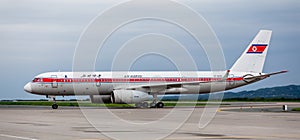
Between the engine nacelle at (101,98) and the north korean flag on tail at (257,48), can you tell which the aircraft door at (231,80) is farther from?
the engine nacelle at (101,98)

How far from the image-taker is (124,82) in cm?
5256

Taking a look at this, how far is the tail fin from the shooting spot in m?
57.9

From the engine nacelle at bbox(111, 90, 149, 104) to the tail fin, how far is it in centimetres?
1290

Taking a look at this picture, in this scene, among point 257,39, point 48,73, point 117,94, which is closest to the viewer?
point 117,94

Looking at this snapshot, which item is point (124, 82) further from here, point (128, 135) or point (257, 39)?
point (128, 135)

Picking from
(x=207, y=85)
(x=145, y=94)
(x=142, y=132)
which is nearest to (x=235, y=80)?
(x=207, y=85)

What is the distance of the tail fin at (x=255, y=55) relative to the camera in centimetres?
5794

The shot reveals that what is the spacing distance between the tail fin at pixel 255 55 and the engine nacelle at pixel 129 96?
42.3 feet

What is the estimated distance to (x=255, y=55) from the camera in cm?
5847

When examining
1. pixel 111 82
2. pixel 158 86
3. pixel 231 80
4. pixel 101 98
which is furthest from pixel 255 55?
pixel 101 98

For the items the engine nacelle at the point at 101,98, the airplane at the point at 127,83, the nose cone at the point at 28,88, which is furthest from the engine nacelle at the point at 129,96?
the nose cone at the point at 28,88

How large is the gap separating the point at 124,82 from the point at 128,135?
107 ft

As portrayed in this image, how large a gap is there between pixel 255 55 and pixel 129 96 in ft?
53.8

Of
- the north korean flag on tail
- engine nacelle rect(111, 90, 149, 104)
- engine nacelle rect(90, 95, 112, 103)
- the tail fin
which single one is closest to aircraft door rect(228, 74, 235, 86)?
the tail fin
